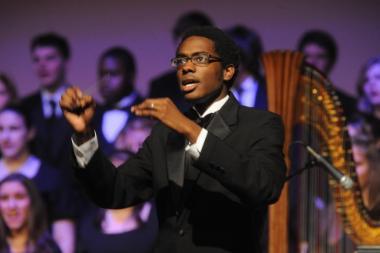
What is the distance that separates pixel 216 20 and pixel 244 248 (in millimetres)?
3373

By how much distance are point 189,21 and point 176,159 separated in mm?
3236

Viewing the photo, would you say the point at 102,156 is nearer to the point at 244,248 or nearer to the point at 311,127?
the point at 244,248

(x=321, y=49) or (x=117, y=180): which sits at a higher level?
(x=117, y=180)

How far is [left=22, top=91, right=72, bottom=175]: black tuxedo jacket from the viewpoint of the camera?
18.3ft

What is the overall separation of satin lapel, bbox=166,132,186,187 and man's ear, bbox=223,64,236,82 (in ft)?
0.77

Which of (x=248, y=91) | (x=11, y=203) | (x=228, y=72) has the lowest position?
(x=11, y=203)

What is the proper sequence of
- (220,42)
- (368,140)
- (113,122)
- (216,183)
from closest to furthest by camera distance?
(216,183), (220,42), (368,140), (113,122)

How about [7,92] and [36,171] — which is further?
[7,92]

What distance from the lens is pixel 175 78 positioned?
17.9 ft

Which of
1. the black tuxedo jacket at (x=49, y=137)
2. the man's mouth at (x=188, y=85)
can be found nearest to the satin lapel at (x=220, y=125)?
the man's mouth at (x=188, y=85)

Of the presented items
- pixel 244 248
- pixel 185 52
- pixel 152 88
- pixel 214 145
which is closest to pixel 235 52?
pixel 185 52

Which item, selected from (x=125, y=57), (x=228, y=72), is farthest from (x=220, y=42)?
(x=125, y=57)

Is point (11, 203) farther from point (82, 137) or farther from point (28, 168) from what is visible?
point (82, 137)

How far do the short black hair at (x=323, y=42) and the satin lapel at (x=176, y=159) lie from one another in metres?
3.06
